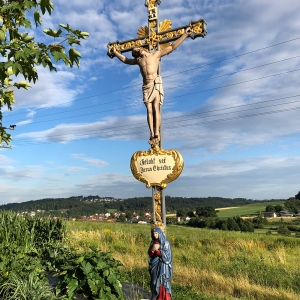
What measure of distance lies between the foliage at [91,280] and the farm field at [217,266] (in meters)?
1.07

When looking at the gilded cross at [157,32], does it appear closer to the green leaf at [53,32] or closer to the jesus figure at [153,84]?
the jesus figure at [153,84]

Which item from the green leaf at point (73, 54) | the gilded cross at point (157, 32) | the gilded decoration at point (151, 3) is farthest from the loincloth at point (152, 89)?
the green leaf at point (73, 54)

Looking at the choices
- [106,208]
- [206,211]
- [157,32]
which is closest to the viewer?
[157,32]

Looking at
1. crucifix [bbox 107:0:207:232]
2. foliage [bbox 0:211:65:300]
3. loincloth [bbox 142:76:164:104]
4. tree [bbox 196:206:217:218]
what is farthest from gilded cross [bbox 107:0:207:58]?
tree [bbox 196:206:217:218]

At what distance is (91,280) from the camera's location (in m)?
4.46

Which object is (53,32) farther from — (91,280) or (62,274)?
(62,274)

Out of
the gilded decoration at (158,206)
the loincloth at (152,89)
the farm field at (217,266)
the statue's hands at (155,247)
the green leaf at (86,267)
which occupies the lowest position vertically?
the farm field at (217,266)

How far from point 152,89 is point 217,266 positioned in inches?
213

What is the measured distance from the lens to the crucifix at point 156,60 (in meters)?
5.36

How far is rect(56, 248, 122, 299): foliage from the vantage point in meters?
4.38

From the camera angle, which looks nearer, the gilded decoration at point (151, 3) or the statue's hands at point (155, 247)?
the statue's hands at point (155, 247)

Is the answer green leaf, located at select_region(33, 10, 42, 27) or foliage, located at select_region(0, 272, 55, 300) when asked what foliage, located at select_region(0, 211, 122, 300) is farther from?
green leaf, located at select_region(33, 10, 42, 27)

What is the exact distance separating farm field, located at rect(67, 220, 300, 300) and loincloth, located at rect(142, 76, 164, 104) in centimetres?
270

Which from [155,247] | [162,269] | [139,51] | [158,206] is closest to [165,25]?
[139,51]
